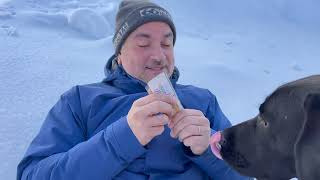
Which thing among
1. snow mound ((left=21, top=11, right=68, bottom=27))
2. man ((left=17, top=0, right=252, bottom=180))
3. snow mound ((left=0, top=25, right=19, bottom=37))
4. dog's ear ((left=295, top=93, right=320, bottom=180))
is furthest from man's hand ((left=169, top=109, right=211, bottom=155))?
snow mound ((left=21, top=11, right=68, bottom=27))

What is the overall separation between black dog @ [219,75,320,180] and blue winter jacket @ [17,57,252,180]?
0.17m

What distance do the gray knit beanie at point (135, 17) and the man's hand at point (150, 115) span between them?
0.54 meters

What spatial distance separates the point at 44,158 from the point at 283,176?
0.91 meters

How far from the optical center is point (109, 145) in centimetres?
195

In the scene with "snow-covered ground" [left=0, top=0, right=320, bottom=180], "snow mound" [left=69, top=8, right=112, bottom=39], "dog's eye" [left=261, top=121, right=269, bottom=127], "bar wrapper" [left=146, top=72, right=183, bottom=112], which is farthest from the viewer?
"snow mound" [left=69, top=8, right=112, bottom=39]

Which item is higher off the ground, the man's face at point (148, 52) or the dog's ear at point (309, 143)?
the man's face at point (148, 52)

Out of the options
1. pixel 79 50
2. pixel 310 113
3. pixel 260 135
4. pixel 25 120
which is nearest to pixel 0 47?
pixel 79 50

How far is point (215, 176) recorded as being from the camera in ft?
6.98

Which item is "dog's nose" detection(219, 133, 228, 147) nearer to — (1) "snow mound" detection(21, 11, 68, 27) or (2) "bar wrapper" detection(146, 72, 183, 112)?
(2) "bar wrapper" detection(146, 72, 183, 112)

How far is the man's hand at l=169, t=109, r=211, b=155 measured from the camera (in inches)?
75.3

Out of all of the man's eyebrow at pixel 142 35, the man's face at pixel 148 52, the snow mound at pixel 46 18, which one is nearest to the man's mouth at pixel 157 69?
the man's face at pixel 148 52

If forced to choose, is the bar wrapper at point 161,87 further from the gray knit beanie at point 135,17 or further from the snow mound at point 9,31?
the snow mound at point 9,31

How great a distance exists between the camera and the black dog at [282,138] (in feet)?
4.81

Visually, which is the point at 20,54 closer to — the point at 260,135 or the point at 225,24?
the point at 225,24
